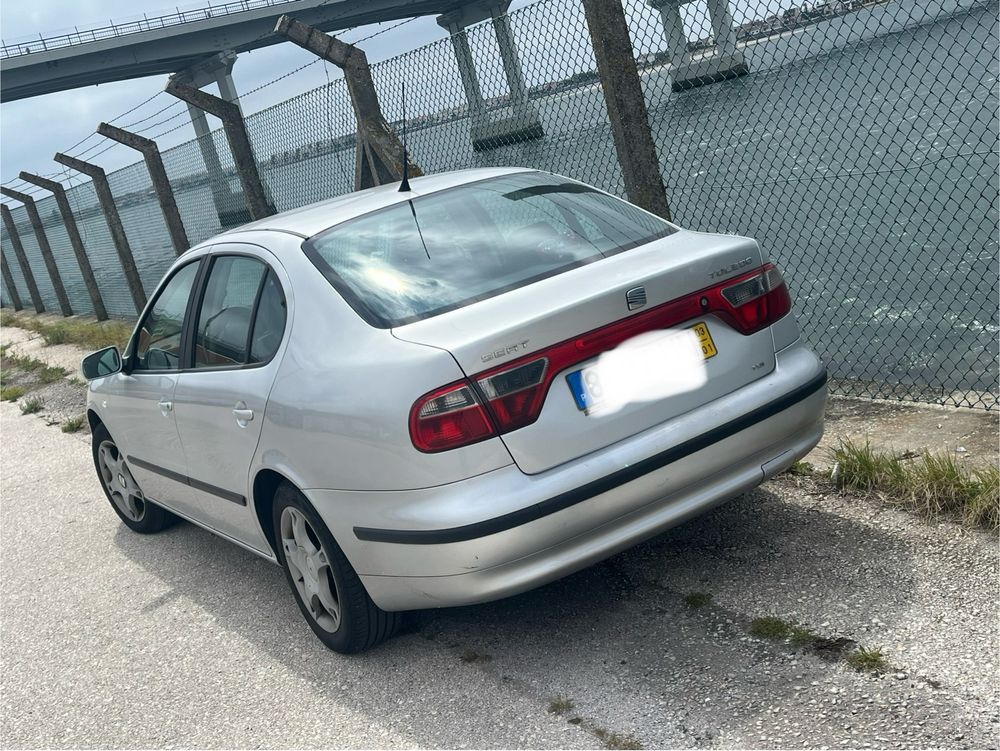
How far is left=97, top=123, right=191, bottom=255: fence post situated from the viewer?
1220cm

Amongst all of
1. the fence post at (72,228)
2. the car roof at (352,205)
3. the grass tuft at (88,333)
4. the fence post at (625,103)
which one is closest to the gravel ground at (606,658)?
the car roof at (352,205)

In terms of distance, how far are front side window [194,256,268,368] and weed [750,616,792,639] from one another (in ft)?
6.75

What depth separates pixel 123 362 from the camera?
17.6 ft

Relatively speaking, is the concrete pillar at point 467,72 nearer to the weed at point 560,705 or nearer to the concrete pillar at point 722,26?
the concrete pillar at point 722,26

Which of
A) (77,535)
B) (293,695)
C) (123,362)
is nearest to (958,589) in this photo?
(293,695)

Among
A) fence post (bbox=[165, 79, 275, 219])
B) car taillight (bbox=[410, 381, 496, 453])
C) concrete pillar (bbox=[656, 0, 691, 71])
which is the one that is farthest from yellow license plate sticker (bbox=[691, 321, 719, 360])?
fence post (bbox=[165, 79, 275, 219])

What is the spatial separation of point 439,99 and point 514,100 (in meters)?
0.64

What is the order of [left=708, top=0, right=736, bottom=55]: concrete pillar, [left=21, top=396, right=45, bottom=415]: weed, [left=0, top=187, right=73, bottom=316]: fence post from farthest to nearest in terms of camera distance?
[left=0, top=187, right=73, bottom=316]: fence post < [left=21, top=396, right=45, bottom=415]: weed < [left=708, top=0, right=736, bottom=55]: concrete pillar

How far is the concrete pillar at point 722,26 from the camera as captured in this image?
22.0 ft

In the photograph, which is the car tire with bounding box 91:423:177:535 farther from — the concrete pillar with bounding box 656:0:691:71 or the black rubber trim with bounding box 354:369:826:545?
the concrete pillar with bounding box 656:0:691:71

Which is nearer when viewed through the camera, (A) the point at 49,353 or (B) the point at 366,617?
(B) the point at 366,617

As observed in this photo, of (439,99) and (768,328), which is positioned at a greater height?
Result: (439,99)

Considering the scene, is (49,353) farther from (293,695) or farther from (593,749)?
(593,749)

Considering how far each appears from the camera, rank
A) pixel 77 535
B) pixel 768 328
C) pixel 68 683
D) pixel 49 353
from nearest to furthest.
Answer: pixel 768 328
pixel 68 683
pixel 77 535
pixel 49 353
